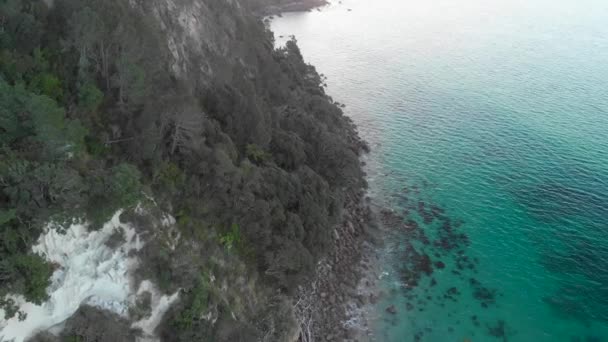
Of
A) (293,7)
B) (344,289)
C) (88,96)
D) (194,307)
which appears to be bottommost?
(344,289)

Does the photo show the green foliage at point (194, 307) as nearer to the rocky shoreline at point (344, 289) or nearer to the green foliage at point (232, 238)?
the green foliage at point (232, 238)

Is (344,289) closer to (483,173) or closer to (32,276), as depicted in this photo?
(32,276)

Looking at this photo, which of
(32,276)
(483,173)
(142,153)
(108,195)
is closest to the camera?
(32,276)

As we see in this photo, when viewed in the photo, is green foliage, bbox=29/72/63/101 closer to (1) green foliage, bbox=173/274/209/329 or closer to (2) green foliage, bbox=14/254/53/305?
(2) green foliage, bbox=14/254/53/305

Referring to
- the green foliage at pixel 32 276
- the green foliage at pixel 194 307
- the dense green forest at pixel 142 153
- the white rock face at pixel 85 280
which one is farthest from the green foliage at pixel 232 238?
the green foliage at pixel 32 276

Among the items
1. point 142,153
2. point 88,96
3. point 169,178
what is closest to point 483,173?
point 169,178

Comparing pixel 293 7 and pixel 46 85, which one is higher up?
pixel 46 85
